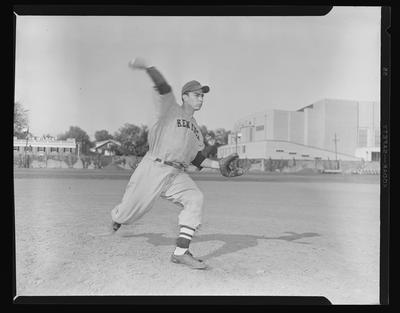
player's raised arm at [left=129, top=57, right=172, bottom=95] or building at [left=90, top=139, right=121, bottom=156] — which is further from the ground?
player's raised arm at [left=129, top=57, right=172, bottom=95]

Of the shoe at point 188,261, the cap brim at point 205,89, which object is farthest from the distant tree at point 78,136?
the shoe at point 188,261

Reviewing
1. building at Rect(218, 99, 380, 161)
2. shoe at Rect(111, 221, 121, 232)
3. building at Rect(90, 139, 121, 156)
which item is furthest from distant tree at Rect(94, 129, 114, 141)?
building at Rect(218, 99, 380, 161)

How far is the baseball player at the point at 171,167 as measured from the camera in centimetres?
352

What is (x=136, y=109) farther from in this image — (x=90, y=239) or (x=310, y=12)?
(x=310, y=12)

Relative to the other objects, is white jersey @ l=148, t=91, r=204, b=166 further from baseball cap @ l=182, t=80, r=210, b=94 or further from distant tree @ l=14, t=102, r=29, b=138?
distant tree @ l=14, t=102, r=29, b=138

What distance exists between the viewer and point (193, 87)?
363 cm

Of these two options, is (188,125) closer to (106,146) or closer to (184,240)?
(106,146)

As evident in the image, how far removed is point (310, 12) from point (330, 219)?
1722 millimetres

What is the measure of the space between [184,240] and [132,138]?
926mm

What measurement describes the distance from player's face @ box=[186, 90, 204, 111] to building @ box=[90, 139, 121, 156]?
26.5 inches

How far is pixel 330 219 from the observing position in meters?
3.79

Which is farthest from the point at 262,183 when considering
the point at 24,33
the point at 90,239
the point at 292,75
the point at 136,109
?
the point at 24,33

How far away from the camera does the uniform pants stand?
352 centimetres

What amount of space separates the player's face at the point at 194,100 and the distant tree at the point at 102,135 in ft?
2.32
